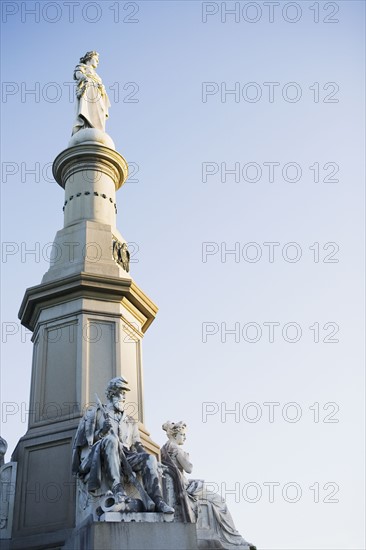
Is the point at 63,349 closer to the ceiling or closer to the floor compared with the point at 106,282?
closer to the floor

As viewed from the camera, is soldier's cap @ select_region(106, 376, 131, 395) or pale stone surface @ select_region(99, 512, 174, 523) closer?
pale stone surface @ select_region(99, 512, 174, 523)

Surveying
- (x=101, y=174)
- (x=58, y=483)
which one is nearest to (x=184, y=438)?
(x=58, y=483)

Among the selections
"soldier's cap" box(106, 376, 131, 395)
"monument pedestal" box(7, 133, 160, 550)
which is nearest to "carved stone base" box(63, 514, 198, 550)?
"soldier's cap" box(106, 376, 131, 395)

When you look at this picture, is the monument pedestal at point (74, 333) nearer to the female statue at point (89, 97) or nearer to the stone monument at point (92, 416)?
the stone monument at point (92, 416)

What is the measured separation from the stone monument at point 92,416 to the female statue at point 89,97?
0.06m

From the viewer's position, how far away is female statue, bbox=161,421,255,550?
552 inches

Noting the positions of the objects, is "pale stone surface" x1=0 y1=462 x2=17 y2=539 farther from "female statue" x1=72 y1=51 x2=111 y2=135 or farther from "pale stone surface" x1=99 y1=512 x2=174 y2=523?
"female statue" x1=72 y1=51 x2=111 y2=135

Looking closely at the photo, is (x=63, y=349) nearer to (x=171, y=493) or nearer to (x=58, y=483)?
(x=58, y=483)

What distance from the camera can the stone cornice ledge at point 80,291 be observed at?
15.8 m

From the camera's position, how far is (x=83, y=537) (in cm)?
1089

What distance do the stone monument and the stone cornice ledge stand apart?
2 cm

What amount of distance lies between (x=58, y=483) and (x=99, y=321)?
357 cm

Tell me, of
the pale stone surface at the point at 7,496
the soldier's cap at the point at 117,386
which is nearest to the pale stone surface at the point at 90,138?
the soldier's cap at the point at 117,386

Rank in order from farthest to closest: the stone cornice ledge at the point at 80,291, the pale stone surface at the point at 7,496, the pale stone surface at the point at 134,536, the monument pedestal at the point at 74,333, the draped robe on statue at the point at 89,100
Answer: the draped robe on statue at the point at 89,100 < the stone cornice ledge at the point at 80,291 < the monument pedestal at the point at 74,333 < the pale stone surface at the point at 7,496 < the pale stone surface at the point at 134,536
